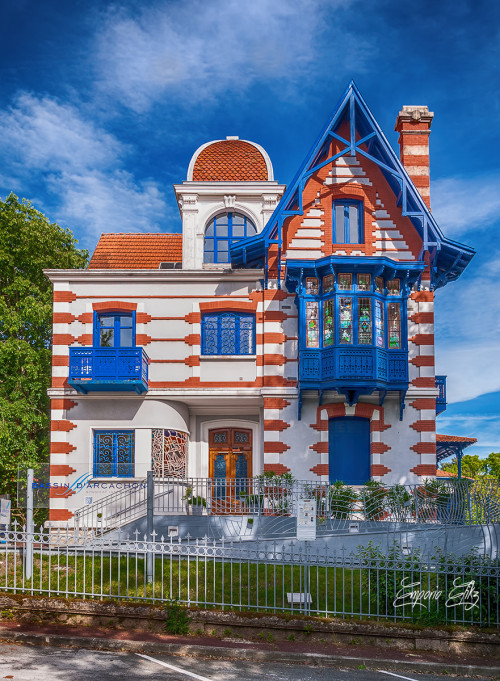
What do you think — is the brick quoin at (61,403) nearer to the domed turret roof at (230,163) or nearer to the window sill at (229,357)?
the window sill at (229,357)

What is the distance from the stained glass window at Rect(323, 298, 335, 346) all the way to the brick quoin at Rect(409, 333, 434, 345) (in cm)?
279

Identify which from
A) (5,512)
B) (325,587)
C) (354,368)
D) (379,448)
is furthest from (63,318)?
(325,587)

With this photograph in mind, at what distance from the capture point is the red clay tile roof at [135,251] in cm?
2612

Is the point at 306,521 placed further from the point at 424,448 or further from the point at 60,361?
the point at 60,361

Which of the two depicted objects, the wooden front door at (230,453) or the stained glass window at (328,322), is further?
the wooden front door at (230,453)

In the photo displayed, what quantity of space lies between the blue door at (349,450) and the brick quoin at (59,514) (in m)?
8.12

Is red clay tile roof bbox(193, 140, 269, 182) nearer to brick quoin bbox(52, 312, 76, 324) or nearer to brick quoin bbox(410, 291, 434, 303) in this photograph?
brick quoin bbox(52, 312, 76, 324)

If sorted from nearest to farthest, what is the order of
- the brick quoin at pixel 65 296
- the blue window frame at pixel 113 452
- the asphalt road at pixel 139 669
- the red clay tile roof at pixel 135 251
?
1. the asphalt road at pixel 139 669
2. the blue window frame at pixel 113 452
3. the brick quoin at pixel 65 296
4. the red clay tile roof at pixel 135 251

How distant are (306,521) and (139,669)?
Answer: 452 cm

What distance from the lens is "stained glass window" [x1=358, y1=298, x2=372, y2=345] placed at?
22.5m

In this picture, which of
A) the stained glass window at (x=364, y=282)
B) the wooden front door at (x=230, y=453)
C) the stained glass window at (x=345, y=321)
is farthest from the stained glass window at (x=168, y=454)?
the stained glass window at (x=364, y=282)

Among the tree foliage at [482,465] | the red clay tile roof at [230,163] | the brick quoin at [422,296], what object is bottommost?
the tree foliage at [482,465]

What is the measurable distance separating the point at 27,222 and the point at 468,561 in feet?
76.6

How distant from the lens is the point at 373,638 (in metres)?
12.3
